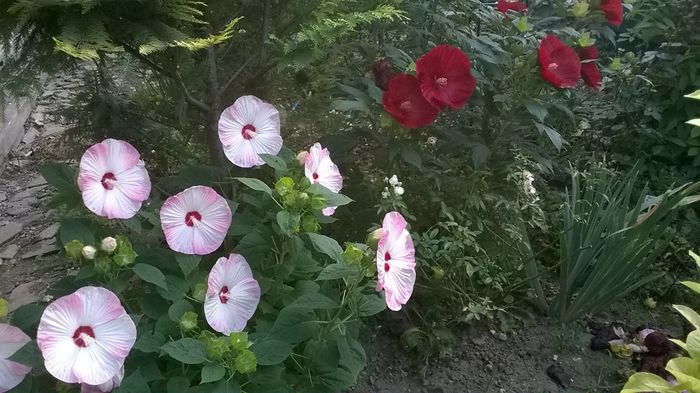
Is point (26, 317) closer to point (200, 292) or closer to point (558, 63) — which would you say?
point (200, 292)

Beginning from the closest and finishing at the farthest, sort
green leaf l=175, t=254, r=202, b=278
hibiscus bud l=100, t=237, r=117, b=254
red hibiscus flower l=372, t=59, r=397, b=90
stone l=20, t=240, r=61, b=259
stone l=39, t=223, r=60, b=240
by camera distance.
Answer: hibiscus bud l=100, t=237, r=117, b=254 → green leaf l=175, t=254, r=202, b=278 → red hibiscus flower l=372, t=59, r=397, b=90 → stone l=20, t=240, r=61, b=259 → stone l=39, t=223, r=60, b=240

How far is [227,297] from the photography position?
5.02 feet

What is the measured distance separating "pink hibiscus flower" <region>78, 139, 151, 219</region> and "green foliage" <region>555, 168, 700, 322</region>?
1.36m

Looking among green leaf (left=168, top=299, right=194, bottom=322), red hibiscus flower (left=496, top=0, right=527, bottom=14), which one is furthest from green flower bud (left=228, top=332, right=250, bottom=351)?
red hibiscus flower (left=496, top=0, right=527, bottom=14)

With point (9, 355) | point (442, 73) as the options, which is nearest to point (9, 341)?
point (9, 355)

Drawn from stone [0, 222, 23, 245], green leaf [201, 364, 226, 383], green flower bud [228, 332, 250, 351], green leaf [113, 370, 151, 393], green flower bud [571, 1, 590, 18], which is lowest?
stone [0, 222, 23, 245]

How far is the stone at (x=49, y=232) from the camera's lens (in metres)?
3.03

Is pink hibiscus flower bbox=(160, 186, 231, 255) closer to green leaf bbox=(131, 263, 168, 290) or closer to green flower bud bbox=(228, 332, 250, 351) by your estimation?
green leaf bbox=(131, 263, 168, 290)

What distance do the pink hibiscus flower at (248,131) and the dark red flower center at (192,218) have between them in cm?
20

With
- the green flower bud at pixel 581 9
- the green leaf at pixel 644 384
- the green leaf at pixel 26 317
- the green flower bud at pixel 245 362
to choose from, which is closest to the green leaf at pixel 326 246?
the green flower bud at pixel 245 362

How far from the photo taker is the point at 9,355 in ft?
4.53

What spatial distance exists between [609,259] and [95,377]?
1624 millimetres

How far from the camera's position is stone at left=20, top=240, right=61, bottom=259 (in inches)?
114

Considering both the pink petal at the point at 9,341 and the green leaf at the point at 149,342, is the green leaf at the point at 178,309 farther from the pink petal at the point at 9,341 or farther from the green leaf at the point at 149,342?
the pink petal at the point at 9,341
